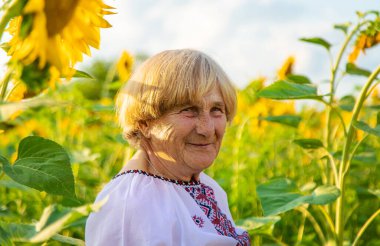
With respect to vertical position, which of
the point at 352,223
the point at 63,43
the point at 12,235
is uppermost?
the point at 63,43

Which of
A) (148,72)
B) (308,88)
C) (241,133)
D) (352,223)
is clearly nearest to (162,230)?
(148,72)

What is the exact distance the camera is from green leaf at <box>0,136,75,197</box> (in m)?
0.92

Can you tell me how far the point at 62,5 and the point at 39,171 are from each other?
0.35m

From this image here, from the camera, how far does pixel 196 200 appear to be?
153 cm

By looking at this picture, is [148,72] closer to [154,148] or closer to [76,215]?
[154,148]

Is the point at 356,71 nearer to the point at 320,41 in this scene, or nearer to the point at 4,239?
the point at 320,41

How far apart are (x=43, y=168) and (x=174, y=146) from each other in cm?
56

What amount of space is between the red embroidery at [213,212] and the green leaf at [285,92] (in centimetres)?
30

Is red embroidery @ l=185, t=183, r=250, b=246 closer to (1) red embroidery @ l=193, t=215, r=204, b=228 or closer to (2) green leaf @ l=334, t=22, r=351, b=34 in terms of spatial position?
(1) red embroidery @ l=193, t=215, r=204, b=228

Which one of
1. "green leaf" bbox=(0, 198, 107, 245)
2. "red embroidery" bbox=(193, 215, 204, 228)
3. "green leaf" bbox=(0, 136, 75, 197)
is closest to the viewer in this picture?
"green leaf" bbox=(0, 198, 107, 245)

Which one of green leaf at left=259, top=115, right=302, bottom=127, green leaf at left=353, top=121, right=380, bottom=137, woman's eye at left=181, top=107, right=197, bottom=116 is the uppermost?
woman's eye at left=181, top=107, right=197, bottom=116

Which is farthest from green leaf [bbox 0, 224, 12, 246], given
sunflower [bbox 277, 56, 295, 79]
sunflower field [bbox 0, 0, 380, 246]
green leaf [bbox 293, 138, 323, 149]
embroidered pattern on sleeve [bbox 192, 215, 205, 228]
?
sunflower [bbox 277, 56, 295, 79]

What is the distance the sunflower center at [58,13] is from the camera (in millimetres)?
667

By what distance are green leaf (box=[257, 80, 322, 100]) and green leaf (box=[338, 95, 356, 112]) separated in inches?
14.8
